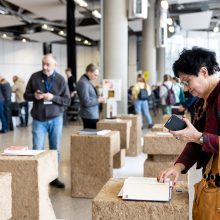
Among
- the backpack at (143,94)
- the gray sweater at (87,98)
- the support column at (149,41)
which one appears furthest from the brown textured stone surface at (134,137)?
the support column at (149,41)

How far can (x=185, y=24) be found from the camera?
20938mm

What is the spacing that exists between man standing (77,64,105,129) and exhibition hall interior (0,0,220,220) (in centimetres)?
1

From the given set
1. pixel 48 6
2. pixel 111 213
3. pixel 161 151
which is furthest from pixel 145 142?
pixel 48 6

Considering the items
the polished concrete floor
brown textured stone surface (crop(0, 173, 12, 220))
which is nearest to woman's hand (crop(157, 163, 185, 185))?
brown textured stone surface (crop(0, 173, 12, 220))

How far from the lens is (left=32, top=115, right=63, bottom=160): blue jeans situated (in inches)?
204

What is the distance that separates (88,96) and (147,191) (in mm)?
3761

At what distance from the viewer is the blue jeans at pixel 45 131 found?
5188 mm

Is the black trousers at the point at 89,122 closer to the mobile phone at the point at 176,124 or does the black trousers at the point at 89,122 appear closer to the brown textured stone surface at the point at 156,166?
the brown textured stone surface at the point at 156,166

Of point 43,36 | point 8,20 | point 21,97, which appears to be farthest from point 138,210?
point 43,36

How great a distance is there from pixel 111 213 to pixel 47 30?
18.2 metres

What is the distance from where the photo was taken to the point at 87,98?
5980mm

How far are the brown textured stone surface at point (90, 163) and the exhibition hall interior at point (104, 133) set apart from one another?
0.01 metres

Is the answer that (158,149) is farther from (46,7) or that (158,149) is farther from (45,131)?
(46,7)

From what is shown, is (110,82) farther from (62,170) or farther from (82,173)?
(82,173)
